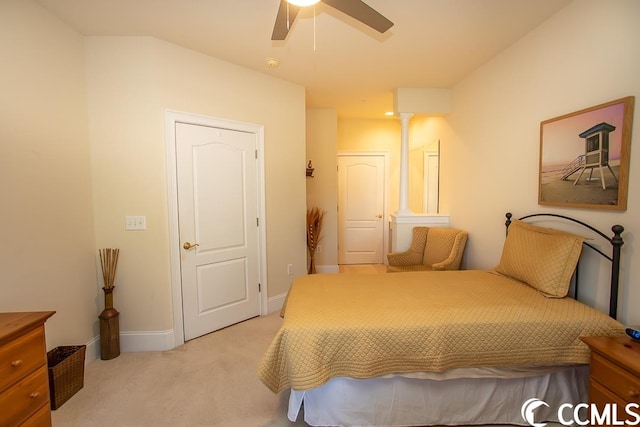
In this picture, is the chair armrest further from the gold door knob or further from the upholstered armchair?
the gold door knob

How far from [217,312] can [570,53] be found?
355 cm

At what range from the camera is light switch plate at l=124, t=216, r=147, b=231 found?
98.4 inches

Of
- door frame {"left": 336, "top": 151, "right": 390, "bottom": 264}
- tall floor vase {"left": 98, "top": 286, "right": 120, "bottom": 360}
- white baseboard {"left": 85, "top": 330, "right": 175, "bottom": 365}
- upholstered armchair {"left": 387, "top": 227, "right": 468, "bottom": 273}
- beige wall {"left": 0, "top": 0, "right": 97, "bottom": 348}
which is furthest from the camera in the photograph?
door frame {"left": 336, "top": 151, "right": 390, "bottom": 264}

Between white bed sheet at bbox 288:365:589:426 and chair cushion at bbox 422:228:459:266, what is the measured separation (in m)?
1.71

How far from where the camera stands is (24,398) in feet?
4.23

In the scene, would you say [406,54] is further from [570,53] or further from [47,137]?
[47,137]

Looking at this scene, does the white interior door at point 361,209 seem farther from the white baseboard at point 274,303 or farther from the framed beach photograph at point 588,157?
the framed beach photograph at point 588,157

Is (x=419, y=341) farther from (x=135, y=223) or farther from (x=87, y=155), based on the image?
(x=87, y=155)

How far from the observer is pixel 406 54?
2758 millimetres

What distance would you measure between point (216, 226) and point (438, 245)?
2.46m

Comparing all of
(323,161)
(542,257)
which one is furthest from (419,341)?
(323,161)

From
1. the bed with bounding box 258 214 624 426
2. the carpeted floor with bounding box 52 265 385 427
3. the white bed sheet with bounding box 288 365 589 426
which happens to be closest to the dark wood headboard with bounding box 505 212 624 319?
the bed with bounding box 258 214 624 426

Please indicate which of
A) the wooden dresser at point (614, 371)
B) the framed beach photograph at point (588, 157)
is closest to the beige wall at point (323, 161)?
the framed beach photograph at point (588, 157)

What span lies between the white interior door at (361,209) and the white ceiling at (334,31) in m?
2.07
